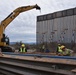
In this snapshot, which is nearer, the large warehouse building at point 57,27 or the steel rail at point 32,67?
the steel rail at point 32,67

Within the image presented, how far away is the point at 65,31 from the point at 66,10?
306cm

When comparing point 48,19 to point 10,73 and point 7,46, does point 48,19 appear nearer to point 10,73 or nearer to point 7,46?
point 7,46

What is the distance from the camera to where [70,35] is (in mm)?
30453

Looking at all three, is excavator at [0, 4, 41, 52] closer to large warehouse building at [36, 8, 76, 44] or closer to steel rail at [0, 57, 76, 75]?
large warehouse building at [36, 8, 76, 44]

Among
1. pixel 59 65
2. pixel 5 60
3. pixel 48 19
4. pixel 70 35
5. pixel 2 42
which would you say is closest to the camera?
pixel 59 65

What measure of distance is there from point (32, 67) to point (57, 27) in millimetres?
27112

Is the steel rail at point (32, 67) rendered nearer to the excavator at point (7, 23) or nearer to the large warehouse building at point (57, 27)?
the excavator at point (7, 23)

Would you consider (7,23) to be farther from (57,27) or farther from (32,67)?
(32,67)

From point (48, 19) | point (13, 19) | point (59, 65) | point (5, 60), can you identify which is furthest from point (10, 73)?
point (48, 19)

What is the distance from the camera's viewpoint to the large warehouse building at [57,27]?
101 feet

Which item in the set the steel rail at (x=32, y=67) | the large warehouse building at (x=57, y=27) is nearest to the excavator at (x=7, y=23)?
the large warehouse building at (x=57, y=27)

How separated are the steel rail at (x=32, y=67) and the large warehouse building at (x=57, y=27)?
71.9 feet

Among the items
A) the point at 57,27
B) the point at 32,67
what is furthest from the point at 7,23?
the point at 32,67

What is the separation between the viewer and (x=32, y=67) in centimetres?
682
